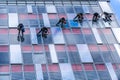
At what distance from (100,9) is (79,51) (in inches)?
453

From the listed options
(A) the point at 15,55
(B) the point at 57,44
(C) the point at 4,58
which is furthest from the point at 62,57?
(C) the point at 4,58

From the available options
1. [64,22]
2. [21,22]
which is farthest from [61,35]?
[21,22]

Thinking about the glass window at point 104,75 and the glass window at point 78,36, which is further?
the glass window at point 78,36

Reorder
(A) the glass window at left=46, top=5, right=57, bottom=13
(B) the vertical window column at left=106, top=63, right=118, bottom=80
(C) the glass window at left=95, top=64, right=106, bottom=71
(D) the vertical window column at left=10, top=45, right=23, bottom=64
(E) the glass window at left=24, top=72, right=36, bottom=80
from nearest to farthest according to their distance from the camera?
(E) the glass window at left=24, top=72, right=36, bottom=80 < (B) the vertical window column at left=106, top=63, right=118, bottom=80 < (D) the vertical window column at left=10, top=45, right=23, bottom=64 < (C) the glass window at left=95, top=64, right=106, bottom=71 < (A) the glass window at left=46, top=5, right=57, bottom=13

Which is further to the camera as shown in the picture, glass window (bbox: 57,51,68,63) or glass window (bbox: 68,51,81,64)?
glass window (bbox: 68,51,81,64)

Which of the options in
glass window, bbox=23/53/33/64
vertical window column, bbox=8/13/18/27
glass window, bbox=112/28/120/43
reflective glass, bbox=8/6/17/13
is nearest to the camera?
glass window, bbox=23/53/33/64

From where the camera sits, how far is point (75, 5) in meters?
57.3

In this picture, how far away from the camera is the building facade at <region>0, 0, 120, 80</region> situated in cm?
4534

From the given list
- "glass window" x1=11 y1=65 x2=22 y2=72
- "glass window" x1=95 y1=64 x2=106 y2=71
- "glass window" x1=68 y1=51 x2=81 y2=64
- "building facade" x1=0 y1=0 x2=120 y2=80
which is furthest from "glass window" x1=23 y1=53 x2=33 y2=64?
"glass window" x1=95 y1=64 x2=106 y2=71

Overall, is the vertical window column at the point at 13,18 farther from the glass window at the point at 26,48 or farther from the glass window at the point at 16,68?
the glass window at the point at 16,68

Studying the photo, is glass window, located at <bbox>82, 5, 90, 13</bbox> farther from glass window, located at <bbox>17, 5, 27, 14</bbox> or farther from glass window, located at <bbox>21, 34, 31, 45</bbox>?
glass window, located at <bbox>21, 34, 31, 45</bbox>

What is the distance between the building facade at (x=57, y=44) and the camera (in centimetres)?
4534

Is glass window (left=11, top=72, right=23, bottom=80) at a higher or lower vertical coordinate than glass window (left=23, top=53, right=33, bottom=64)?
lower

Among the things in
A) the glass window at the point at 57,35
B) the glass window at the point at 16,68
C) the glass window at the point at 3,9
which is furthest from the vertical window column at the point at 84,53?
the glass window at the point at 3,9
